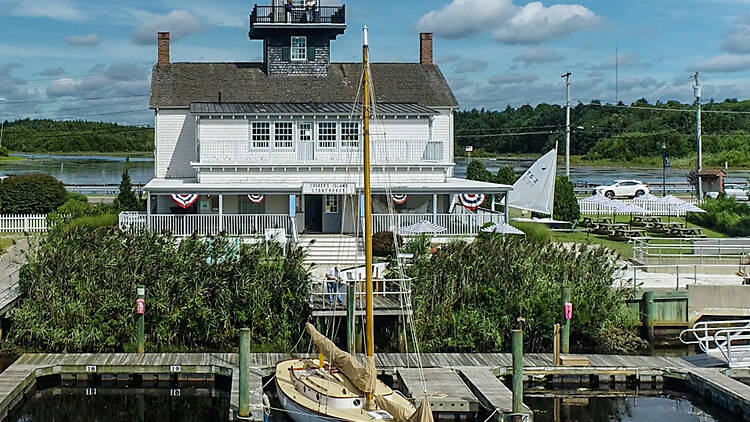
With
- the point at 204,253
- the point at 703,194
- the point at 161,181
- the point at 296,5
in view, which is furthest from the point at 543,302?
the point at 703,194

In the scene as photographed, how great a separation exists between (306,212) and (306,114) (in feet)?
12.9

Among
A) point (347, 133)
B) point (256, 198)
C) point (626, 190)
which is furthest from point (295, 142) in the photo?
point (626, 190)

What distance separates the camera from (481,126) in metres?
152

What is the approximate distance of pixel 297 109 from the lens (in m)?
41.0

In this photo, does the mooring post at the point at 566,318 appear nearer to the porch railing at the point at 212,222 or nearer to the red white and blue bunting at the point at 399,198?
the porch railing at the point at 212,222

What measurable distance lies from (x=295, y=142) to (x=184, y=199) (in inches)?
207

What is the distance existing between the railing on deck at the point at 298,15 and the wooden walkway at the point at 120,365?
23953 millimetres

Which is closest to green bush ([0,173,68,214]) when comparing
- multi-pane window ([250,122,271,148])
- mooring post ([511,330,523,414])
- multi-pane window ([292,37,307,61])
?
multi-pane window ([250,122,271,148])

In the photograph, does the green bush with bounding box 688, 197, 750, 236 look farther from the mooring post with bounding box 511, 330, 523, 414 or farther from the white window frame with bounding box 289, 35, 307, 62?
the mooring post with bounding box 511, 330, 523, 414

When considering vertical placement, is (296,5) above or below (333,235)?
above

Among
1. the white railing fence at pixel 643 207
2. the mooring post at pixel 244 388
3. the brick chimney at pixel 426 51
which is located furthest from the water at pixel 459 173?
the mooring post at pixel 244 388

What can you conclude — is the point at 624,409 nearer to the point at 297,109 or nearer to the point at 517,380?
the point at 517,380

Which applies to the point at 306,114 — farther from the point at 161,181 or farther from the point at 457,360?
the point at 457,360

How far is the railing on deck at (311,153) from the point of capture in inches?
1567
